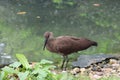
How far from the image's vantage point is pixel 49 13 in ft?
33.7

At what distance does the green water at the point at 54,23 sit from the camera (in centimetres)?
802

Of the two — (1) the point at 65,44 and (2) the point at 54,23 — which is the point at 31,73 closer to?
(1) the point at 65,44

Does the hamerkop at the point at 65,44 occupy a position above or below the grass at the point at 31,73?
below

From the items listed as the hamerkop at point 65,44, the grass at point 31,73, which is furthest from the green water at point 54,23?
the grass at point 31,73

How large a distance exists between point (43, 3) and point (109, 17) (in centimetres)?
217

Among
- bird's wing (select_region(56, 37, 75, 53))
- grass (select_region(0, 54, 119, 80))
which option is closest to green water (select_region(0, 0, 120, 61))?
bird's wing (select_region(56, 37, 75, 53))

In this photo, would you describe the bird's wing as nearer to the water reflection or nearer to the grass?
the water reflection

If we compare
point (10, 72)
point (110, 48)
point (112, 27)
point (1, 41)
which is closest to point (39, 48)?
point (1, 41)

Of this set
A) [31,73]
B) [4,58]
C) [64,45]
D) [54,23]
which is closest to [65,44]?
[64,45]

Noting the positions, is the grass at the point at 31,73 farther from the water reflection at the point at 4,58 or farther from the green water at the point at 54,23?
the green water at the point at 54,23

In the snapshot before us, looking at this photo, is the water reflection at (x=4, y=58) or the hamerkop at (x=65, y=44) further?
the water reflection at (x=4, y=58)

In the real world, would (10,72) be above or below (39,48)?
above

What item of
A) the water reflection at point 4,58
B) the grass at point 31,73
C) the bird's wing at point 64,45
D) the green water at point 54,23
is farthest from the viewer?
the green water at point 54,23

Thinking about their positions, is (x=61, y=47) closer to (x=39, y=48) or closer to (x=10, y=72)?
(x=39, y=48)
